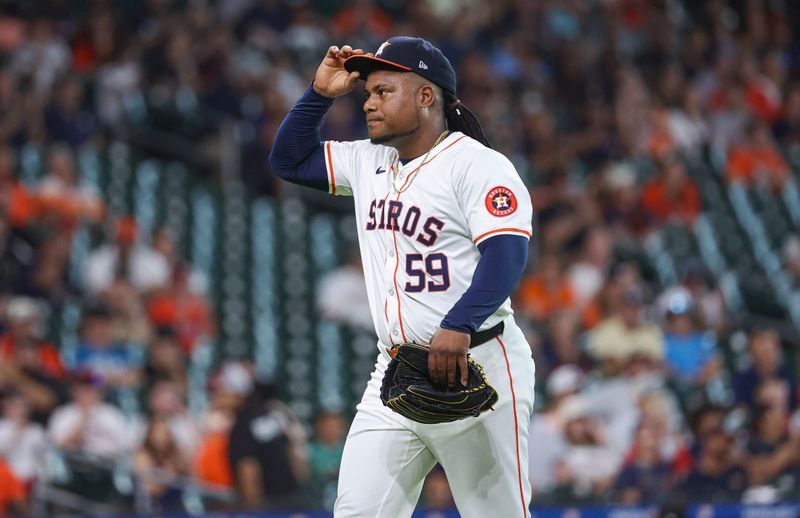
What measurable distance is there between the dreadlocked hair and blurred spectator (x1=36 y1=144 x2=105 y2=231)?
626 cm

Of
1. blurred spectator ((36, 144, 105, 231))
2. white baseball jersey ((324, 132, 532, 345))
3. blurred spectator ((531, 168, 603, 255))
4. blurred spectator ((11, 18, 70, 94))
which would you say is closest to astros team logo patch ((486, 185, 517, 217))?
white baseball jersey ((324, 132, 532, 345))

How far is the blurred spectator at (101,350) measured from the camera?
27.8ft

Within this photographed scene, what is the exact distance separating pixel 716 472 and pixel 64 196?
5317 millimetres

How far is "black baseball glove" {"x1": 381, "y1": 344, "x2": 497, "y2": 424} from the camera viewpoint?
3551 mm

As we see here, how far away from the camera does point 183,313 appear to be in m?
9.41

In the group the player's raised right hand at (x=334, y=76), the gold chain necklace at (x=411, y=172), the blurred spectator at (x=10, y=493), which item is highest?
the player's raised right hand at (x=334, y=76)

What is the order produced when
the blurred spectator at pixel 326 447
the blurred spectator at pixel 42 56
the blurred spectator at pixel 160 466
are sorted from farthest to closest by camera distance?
the blurred spectator at pixel 42 56, the blurred spectator at pixel 326 447, the blurred spectator at pixel 160 466

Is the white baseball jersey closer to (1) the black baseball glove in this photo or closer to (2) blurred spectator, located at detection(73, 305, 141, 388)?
(1) the black baseball glove

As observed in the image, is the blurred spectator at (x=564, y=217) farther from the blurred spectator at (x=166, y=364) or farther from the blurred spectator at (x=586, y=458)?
the blurred spectator at (x=166, y=364)

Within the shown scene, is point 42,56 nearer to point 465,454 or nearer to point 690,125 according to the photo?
point 690,125

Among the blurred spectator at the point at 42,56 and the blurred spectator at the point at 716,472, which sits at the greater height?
the blurred spectator at the point at 42,56

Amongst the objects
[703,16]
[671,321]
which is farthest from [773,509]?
[703,16]

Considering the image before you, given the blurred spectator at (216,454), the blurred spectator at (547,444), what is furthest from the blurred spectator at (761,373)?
the blurred spectator at (216,454)

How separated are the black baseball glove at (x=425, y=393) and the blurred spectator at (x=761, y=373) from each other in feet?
15.8
